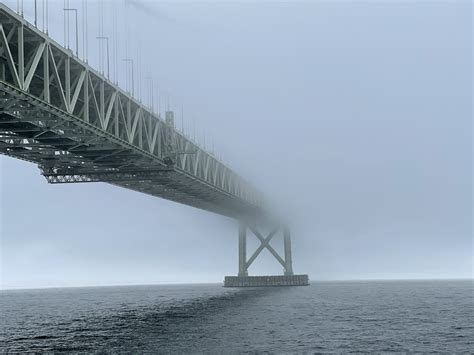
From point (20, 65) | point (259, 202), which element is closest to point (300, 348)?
point (20, 65)

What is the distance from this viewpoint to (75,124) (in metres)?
38.4

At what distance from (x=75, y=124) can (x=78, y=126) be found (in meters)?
1.03

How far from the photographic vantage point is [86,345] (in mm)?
43094

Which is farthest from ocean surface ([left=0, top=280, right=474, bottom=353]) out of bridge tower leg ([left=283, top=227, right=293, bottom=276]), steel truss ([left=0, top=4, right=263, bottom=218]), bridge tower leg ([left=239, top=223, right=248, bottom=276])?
bridge tower leg ([left=283, top=227, right=293, bottom=276])

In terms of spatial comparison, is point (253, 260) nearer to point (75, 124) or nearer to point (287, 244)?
point (287, 244)

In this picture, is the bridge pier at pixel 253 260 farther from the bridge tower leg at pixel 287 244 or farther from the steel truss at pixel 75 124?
the steel truss at pixel 75 124

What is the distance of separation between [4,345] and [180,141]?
27973 millimetres

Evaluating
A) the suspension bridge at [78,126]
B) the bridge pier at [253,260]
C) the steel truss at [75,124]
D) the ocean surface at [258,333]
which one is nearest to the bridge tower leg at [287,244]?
the bridge pier at [253,260]

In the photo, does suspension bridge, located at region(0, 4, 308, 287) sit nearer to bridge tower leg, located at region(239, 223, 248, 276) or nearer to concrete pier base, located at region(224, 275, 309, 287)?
bridge tower leg, located at region(239, 223, 248, 276)

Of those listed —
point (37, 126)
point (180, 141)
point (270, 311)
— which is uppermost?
point (180, 141)

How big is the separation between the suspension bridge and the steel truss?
0.17ft

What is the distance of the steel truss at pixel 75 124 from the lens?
1319 inches

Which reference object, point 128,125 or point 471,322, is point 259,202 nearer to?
point 471,322

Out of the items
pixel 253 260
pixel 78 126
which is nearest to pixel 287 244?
pixel 253 260
